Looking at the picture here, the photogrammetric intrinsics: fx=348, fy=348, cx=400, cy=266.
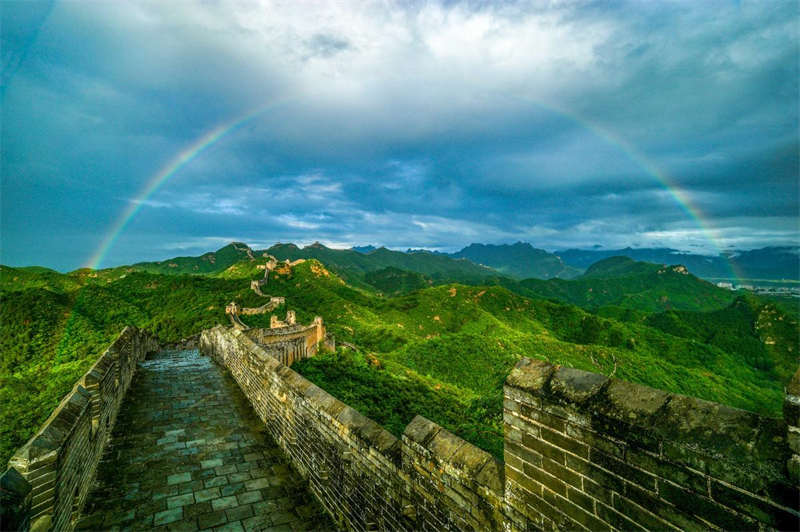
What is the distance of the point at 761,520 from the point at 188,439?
824 centimetres

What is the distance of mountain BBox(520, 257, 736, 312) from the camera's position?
5241 inches

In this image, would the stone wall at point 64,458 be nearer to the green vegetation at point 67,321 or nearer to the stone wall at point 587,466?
the stone wall at point 587,466

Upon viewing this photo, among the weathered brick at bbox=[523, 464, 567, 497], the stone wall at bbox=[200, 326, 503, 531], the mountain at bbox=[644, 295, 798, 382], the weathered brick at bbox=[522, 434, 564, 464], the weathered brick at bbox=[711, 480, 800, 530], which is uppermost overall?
the weathered brick at bbox=[711, 480, 800, 530]

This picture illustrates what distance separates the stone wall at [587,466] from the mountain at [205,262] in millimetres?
125021

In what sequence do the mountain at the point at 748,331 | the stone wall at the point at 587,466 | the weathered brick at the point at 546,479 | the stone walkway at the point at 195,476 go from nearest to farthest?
the stone wall at the point at 587,466
the weathered brick at the point at 546,479
the stone walkway at the point at 195,476
the mountain at the point at 748,331

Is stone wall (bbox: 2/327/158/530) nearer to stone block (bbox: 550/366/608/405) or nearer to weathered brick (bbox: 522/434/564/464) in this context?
weathered brick (bbox: 522/434/564/464)

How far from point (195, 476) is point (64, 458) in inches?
83.9

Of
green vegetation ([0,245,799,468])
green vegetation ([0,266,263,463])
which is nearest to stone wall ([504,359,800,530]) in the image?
green vegetation ([0,245,799,468])

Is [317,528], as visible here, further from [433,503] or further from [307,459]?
[433,503]

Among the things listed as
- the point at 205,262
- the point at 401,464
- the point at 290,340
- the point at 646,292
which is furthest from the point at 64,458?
the point at 646,292

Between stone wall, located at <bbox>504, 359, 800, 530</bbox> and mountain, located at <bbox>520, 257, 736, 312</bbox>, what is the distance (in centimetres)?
14391

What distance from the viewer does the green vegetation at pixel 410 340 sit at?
1831 cm

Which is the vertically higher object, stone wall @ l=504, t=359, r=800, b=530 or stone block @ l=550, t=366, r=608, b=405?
stone block @ l=550, t=366, r=608, b=405

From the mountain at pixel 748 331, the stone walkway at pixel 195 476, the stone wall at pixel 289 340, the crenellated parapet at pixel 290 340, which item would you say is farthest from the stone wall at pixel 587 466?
the mountain at pixel 748 331
